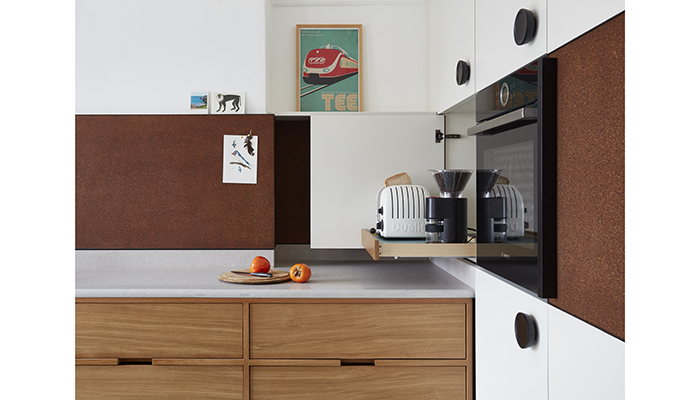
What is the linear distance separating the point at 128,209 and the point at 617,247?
205cm

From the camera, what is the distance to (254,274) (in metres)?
1.83

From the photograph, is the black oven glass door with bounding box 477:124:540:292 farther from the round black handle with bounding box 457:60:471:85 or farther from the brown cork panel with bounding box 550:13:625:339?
the round black handle with bounding box 457:60:471:85

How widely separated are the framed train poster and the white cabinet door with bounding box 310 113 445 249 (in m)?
0.22

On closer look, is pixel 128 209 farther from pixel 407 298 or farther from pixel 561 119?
pixel 561 119

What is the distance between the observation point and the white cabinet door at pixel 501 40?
40.1 inches

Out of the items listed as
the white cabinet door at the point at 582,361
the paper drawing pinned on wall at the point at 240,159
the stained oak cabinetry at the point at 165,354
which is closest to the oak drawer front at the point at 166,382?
the stained oak cabinetry at the point at 165,354

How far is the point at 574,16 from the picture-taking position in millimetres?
867

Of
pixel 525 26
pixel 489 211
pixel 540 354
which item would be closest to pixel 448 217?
pixel 489 211

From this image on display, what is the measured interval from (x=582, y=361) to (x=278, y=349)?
1.10 metres

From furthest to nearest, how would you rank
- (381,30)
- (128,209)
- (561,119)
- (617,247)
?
(381,30)
(128,209)
(561,119)
(617,247)

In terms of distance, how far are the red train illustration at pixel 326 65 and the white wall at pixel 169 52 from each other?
268 millimetres

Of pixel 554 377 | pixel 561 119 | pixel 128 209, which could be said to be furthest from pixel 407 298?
pixel 128 209

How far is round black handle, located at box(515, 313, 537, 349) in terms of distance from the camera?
42.0 inches

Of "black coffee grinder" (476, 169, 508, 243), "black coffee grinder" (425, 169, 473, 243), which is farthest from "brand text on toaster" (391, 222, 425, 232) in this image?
"black coffee grinder" (476, 169, 508, 243)
